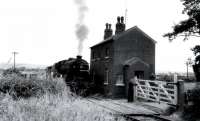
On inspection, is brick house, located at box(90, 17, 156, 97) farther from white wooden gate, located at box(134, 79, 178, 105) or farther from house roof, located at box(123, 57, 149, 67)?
white wooden gate, located at box(134, 79, 178, 105)

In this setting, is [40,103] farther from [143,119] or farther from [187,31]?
[187,31]

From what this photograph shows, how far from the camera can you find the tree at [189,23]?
26.3m

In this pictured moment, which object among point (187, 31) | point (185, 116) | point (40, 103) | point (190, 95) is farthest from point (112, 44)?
point (40, 103)

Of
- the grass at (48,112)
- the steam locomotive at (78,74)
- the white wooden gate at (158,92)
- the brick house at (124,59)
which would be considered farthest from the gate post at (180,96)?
the steam locomotive at (78,74)

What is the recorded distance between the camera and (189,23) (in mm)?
26750

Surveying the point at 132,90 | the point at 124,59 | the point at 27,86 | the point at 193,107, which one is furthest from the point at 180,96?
the point at 124,59

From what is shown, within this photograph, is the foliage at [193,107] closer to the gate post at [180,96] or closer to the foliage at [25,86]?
the gate post at [180,96]

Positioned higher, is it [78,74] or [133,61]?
[133,61]

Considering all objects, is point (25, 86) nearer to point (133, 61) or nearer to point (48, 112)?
point (48, 112)

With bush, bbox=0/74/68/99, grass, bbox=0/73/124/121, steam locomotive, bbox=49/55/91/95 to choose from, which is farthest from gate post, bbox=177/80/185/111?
steam locomotive, bbox=49/55/91/95

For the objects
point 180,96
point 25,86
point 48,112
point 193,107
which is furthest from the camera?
point 180,96

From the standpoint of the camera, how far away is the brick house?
25547mm

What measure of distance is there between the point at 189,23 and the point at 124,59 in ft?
23.5

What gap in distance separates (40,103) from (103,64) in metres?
20.4
